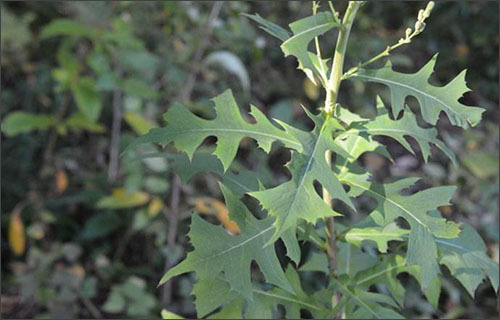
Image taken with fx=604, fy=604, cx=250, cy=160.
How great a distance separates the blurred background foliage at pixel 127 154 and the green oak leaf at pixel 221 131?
3.97 feet

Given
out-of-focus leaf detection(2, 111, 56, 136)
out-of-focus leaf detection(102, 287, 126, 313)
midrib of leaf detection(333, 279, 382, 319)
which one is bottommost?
out-of-focus leaf detection(102, 287, 126, 313)

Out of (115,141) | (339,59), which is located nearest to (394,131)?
(339,59)

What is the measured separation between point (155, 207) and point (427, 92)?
172cm

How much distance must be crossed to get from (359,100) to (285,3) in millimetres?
758

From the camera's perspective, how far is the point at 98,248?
3.00 metres

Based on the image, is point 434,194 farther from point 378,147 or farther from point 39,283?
point 39,283

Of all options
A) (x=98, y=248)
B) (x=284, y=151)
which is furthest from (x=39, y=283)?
(x=284, y=151)

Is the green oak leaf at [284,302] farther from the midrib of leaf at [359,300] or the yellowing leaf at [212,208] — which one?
the yellowing leaf at [212,208]

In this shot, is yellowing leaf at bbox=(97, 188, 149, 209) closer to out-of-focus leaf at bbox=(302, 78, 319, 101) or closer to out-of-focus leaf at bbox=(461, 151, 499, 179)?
out-of-focus leaf at bbox=(302, 78, 319, 101)

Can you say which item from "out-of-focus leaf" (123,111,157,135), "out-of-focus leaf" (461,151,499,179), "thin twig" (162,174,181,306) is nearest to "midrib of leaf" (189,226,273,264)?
"thin twig" (162,174,181,306)

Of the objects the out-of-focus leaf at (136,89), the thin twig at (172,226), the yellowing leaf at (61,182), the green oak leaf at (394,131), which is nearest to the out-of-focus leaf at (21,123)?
the yellowing leaf at (61,182)

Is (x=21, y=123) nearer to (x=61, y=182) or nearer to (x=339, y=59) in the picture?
(x=61, y=182)

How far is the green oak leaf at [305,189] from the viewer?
3.50ft

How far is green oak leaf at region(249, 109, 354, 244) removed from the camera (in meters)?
1.07
